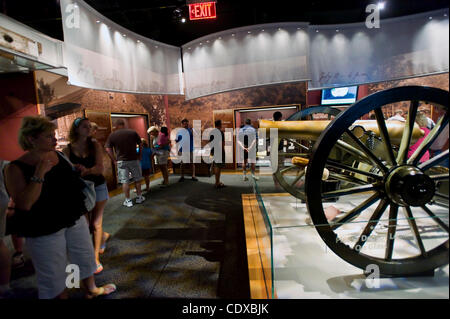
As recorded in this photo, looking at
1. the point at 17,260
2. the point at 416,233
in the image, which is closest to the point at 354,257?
the point at 416,233

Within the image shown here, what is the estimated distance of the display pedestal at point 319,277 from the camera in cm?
112

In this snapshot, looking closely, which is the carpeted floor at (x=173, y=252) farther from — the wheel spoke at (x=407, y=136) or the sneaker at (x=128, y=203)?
the wheel spoke at (x=407, y=136)

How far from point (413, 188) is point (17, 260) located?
358 cm

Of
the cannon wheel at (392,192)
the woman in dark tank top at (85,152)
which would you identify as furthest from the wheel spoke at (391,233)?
the woman in dark tank top at (85,152)

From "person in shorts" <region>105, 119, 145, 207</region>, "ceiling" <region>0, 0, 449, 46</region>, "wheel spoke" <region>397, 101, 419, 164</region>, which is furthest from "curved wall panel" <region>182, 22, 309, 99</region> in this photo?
"wheel spoke" <region>397, 101, 419, 164</region>

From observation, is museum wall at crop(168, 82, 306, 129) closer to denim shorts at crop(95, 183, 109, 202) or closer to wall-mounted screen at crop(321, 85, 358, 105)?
wall-mounted screen at crop(321, 85, 358, 105)

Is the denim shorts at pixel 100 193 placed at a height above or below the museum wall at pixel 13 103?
below

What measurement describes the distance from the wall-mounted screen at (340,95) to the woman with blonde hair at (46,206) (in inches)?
233

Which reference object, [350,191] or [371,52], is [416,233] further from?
[371,52]

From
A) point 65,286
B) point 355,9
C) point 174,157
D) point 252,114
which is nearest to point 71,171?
point 65,286

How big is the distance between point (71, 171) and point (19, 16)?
412 centimetres

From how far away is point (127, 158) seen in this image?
373 cm
